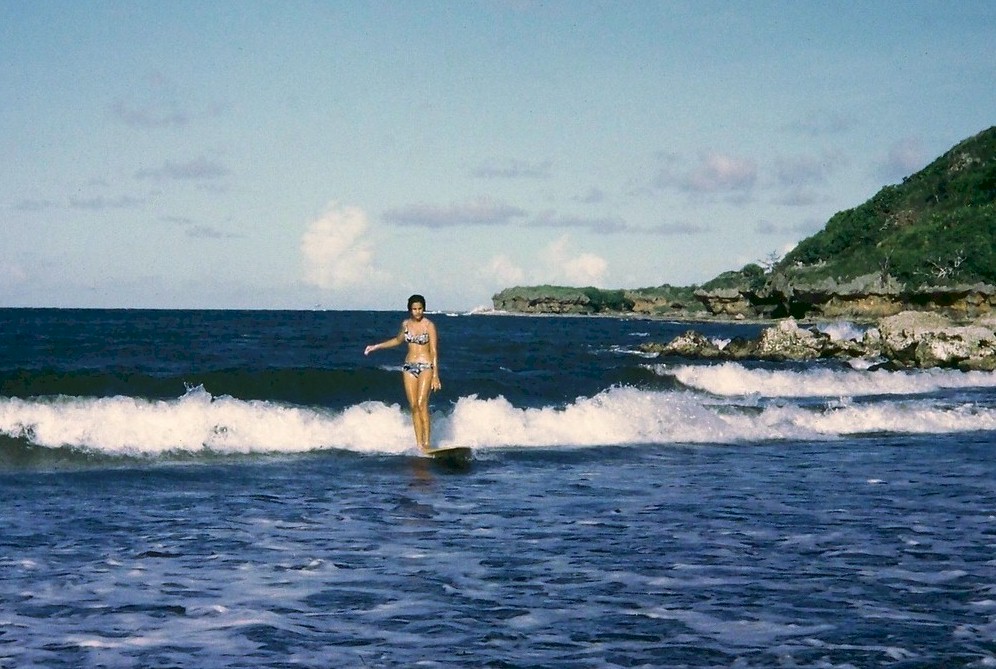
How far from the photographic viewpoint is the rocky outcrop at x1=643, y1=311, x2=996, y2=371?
4697cm

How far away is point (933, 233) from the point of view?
15838 centimetres

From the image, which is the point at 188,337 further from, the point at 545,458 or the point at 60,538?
the point at 60,538

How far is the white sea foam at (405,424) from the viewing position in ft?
66.6

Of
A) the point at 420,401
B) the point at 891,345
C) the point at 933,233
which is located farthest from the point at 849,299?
the point at 420,401

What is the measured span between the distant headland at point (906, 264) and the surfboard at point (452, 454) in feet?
298

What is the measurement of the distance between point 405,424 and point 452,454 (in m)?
4.43

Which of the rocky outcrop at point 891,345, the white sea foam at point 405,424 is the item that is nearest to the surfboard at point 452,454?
the white sea foam at point 405,424

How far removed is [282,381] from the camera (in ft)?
117

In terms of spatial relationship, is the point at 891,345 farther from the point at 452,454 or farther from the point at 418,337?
the point at 418,337

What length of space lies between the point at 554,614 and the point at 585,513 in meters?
4.58

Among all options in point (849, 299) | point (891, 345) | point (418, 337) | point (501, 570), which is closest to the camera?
point (501, 570)

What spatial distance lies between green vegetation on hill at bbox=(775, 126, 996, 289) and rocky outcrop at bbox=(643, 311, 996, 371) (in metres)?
74.8

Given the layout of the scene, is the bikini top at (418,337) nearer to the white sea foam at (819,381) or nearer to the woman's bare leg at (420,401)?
the woman's bare leg at (420,401)

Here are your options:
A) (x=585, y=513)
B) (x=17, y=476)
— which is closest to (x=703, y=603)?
(x=585, y=513)
